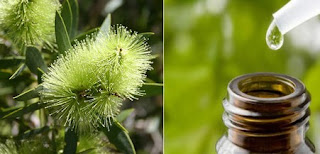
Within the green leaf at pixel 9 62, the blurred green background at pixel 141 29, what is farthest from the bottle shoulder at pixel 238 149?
the blurred green background at pixel 141 29

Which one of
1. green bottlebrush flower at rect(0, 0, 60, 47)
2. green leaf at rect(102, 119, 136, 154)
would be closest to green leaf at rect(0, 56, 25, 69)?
green bottlebrush flower at rect(0, 0, 60, 47)

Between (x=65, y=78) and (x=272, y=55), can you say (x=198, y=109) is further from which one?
(x=65, y=78)

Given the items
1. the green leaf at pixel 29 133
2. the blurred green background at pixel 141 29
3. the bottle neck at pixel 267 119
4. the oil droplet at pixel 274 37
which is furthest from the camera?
the blurred green background at pixel 141 29

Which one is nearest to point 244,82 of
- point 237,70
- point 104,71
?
point 104,71

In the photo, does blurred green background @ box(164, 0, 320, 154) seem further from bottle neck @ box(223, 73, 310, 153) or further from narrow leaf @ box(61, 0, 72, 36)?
bottle neck @ box(223, 73, 310, 153)

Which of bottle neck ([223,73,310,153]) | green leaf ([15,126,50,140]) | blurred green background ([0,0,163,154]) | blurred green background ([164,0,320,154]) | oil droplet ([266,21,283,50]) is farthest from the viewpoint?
blurred green background ([0,0,163,154])

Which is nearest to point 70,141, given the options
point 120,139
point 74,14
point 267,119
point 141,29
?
point 120,139

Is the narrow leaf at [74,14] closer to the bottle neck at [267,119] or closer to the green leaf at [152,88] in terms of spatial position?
the green leaf at [152,88]

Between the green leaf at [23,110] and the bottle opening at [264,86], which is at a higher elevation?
the bottle opening at [264,86]
